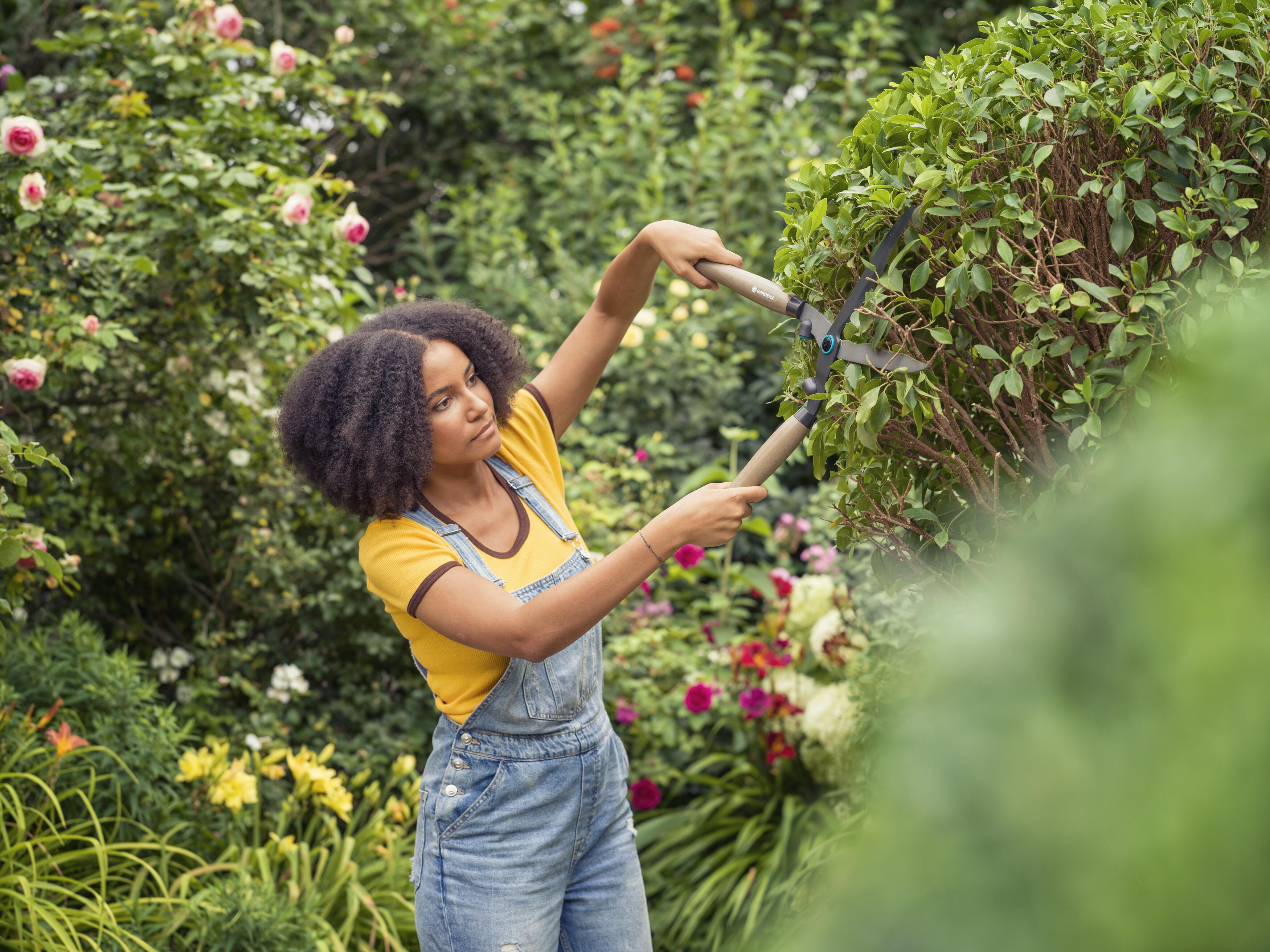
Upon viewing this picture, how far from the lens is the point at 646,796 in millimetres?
3027

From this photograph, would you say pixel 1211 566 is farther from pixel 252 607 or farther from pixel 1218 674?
pixel 252 607

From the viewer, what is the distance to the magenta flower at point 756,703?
304 cm

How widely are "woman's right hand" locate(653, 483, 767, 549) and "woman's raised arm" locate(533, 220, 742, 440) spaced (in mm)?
483

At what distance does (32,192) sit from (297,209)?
24.3 inches

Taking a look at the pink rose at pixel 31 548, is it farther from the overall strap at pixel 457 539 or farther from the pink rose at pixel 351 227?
the pink rose at pixel 351 227

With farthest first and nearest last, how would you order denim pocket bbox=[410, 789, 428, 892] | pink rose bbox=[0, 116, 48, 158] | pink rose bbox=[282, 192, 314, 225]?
pink rose bbox=[282, 192, 314, 225]
pink rose bbox=[0, 116, 48, 158]
denim pocket bbox=[410, 789, 428, 892]

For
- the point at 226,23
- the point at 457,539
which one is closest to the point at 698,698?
the point at 457,539

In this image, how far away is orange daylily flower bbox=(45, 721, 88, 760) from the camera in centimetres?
240

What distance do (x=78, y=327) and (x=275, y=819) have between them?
1.46 m

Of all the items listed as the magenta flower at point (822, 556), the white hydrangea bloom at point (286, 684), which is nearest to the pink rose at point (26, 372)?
the white hydrangea bloom at point (286, 684)

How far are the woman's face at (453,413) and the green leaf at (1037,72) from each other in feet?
3.24

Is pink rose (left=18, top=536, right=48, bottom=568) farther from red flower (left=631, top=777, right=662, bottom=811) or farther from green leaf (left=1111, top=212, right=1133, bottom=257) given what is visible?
green leaf (left=1111, top=212, right=1133, bottom=257)

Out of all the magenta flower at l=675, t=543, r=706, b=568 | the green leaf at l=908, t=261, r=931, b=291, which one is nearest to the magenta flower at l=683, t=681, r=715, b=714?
the magenta flower at l=675, t=543, r=706, b=568

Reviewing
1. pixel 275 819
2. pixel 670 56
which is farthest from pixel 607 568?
pixel 670 56
